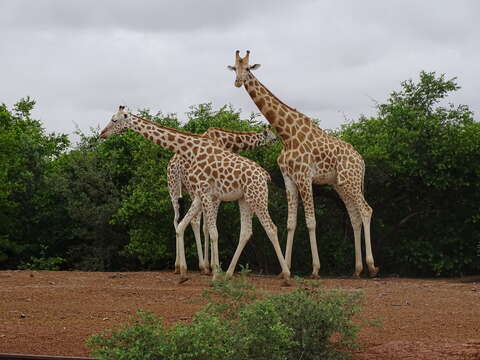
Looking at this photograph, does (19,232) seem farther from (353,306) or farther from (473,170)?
(353,306)

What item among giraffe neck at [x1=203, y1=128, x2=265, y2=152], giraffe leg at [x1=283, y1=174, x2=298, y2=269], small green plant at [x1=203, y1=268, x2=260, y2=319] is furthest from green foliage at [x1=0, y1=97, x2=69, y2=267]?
small green plant at [x1=203, y1=268, x2=260, y2=319]

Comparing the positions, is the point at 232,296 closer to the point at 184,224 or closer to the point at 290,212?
the point at 184,224

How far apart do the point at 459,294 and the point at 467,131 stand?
4478mm

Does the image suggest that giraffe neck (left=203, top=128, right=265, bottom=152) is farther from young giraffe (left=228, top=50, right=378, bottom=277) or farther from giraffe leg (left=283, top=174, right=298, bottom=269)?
giraffe leg (left=283, top=174, right=298, bottom=269)

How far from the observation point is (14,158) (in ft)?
63.2

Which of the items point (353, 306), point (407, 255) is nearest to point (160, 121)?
point (407, 255)

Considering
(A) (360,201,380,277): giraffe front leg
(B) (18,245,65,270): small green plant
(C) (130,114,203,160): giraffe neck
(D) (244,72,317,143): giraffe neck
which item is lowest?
(B) (18,245,65,270): small green plant

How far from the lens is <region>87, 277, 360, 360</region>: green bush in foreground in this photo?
6484 millimetres

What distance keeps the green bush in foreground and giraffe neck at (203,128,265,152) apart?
23.3 feet

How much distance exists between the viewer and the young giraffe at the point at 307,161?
556 inches

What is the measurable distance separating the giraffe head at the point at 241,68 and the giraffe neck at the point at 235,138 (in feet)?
3.73

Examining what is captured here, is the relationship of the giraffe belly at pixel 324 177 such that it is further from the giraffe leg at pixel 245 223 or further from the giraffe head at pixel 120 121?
the giraffe head at pixel 120 121

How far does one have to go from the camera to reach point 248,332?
6879 mm

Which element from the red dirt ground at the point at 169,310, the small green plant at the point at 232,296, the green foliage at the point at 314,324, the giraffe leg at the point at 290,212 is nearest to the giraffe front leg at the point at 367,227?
the red dirt ground at the point at 169,310
